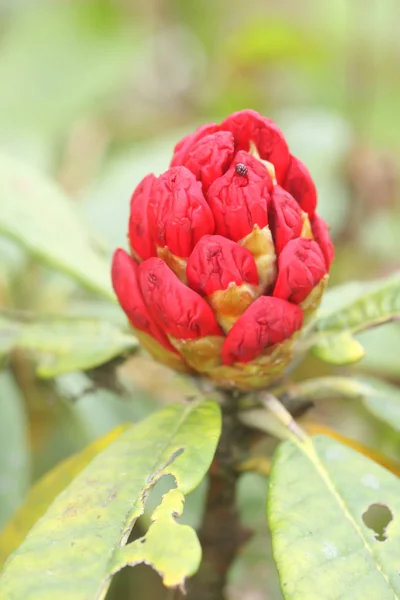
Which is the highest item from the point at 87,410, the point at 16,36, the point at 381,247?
the point at 16,36

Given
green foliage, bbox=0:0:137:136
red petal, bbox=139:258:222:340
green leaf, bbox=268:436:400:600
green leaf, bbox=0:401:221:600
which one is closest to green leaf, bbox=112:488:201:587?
green leaf, bbox=0:401:221:600

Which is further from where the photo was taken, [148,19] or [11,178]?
[148,19]

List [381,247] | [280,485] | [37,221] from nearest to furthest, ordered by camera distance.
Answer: [280,485] < [37,221] < [381,247]

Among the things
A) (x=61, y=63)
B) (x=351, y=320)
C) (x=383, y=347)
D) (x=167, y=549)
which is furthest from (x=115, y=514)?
(x=61, y=63)

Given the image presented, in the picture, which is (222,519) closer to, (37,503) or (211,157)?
(37,503)

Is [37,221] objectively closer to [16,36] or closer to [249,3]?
[16,36]

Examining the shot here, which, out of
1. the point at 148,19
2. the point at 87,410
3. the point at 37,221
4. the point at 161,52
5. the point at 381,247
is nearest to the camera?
the point at 37,221

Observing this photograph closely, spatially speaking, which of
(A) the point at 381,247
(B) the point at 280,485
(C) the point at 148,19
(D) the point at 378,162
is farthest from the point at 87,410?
(C) the point at 148,19

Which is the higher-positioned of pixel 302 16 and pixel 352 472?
pixel 302 16
